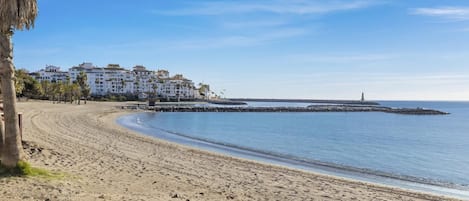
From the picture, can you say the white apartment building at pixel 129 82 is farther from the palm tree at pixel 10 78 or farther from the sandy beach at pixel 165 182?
the palm tree at pixel 10 78

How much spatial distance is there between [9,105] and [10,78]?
1.98 feet

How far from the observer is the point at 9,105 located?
8758 millimetres

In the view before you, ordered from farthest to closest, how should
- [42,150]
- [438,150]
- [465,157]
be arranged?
[438,150] → [465,157] → [42,150]

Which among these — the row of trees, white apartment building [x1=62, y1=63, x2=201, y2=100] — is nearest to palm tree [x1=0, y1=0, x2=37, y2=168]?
the row of trees

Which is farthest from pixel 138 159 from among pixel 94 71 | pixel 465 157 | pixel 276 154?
pixel 94 71

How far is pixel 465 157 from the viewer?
88.9 ft

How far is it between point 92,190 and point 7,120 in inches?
101

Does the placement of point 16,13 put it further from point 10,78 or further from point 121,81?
point 121,81

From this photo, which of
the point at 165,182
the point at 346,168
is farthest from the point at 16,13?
the point at 346,168

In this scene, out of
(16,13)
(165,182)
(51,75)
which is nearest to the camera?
(16,13)

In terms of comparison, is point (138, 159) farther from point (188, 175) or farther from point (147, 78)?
point (147, 78)

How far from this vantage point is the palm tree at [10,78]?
8.40 metres

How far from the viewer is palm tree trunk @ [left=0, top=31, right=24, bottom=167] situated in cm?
871

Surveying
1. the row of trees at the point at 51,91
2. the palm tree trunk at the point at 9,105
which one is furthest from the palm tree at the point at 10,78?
the row of trees at the point at 51,91
